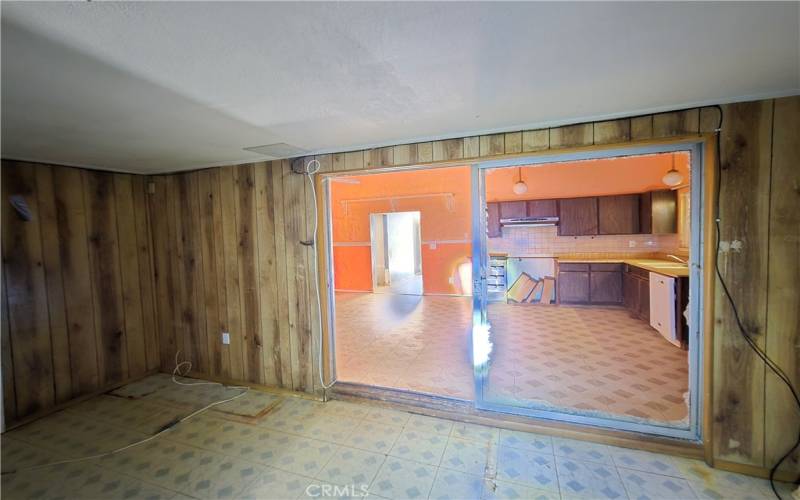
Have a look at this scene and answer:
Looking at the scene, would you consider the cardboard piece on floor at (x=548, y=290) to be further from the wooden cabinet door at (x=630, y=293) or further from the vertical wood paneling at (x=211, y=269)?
the vertical wood paneling at (x=211, y=269)

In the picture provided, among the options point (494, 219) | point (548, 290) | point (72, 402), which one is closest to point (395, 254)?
point (494, 219)

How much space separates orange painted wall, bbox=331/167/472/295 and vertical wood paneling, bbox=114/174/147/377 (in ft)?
11.9

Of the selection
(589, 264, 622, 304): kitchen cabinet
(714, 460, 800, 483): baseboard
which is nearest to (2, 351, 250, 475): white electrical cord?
(714, 460, 800, 483): baseboard

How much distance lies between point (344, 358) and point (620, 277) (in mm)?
4812

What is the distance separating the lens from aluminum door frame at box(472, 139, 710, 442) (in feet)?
6.55

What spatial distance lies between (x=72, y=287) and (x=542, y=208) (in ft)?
22.1

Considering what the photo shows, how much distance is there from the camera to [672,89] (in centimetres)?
164

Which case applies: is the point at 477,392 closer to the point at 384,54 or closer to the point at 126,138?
the point at 384,54

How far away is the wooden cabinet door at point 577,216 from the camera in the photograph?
577 cm

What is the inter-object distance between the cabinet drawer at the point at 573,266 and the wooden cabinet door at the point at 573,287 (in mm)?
72

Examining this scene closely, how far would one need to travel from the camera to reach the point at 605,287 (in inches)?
215

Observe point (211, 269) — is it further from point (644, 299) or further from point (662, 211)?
point (662, 211)

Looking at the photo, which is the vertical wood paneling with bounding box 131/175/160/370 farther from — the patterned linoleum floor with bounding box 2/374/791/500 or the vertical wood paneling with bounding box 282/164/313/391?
the vertical wood paneling with bounding box 282/164/313/391

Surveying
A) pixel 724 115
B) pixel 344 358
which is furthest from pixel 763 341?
pixel 344 358
